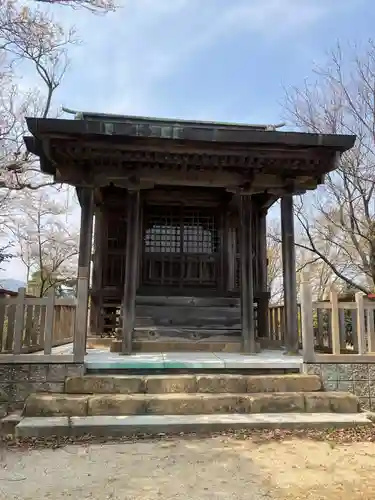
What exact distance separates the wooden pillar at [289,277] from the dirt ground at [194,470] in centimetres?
247

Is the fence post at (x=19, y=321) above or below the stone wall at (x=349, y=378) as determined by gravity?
above

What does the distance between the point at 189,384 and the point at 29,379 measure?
201cm

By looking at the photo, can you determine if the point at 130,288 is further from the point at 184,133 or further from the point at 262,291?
the point at 262,291

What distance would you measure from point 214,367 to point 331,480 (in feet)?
7.26

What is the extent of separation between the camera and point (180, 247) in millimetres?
8383

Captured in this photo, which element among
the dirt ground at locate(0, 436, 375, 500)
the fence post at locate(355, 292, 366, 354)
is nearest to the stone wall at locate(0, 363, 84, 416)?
the dirt ground at locate(0, 436, 375, 500)

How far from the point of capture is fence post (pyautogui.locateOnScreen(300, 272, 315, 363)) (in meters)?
5.28

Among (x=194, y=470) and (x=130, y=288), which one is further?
(x=130, y=288)

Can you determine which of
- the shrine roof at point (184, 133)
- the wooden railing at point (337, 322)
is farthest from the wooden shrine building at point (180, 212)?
the wooden railing at point (337, 322)

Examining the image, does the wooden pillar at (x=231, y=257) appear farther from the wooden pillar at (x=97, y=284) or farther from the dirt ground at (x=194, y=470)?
the dirt ground at (x=194, y=470)

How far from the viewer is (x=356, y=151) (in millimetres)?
12336

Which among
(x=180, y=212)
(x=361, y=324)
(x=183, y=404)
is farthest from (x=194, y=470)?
(x=180, y=212)

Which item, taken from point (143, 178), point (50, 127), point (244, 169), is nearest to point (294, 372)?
point (244, 169)

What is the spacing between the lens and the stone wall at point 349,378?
206 inches
